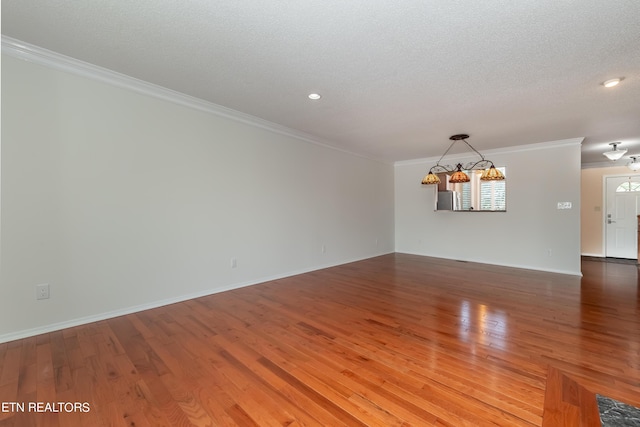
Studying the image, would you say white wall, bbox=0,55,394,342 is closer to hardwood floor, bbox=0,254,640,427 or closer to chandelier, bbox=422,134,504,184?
hardwood floor, bbox=0,254,640,427

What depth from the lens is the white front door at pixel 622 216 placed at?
6516 millimetres

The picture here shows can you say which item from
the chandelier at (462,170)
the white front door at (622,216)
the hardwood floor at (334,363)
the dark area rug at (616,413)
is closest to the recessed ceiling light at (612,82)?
the chandelier at (462,170)

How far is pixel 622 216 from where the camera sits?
6656 millimetres

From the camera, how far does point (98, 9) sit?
1.91m

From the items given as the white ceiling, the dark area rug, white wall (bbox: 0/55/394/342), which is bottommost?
the dark area rug

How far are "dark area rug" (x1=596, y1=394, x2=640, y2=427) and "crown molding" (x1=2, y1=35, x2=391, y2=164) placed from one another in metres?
4.51

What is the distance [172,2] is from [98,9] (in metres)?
0.59

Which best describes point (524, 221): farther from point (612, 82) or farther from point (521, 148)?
point (612, 82)

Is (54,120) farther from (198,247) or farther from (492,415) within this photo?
(492,415)

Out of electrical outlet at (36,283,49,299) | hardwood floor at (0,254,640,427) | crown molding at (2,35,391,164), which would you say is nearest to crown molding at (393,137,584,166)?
hardwood floor at (0,254,640,427)

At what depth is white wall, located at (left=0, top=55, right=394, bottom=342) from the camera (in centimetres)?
243

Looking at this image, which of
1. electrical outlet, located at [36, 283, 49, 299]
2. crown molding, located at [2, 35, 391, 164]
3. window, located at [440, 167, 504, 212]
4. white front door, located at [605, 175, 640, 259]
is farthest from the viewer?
white front door, located at [605, 175, 640, 259]

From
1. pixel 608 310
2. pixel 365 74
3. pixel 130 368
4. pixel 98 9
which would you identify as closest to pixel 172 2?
pixel 98 9

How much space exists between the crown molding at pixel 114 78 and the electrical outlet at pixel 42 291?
208 centimetres
